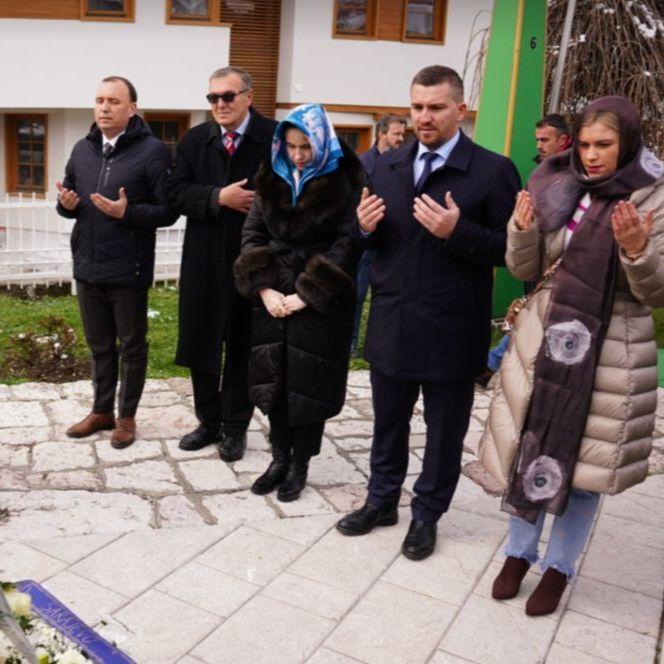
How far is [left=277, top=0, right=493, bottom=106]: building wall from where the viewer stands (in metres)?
16.8

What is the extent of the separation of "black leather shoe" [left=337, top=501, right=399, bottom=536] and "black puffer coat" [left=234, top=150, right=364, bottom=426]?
0.50m

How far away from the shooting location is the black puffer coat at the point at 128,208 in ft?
16.6

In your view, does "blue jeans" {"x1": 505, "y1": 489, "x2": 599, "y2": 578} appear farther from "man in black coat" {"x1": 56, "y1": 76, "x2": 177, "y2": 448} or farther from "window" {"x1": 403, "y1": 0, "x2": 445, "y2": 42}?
"window" {"x1": 403, "y1": 0, "x2": 445, "y2": 42}

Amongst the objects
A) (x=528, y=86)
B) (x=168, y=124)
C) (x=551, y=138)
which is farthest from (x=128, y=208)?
(x=168, y=124)

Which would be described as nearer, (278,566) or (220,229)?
(278,566)

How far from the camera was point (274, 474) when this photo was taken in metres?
4.82

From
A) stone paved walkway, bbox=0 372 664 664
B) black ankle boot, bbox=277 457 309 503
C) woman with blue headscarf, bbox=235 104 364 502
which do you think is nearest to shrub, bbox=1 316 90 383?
stone paved walkway, bbox=0 372 664 664

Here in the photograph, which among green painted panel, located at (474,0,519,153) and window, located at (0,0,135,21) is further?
window, located at (0,0,135,21)

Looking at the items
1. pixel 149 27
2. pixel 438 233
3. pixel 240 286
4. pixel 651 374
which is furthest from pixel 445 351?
pixel 149 27

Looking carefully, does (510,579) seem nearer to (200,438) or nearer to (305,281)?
(305,281)

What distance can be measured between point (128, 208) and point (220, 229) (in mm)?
529

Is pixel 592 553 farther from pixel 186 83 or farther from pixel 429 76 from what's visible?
pixel 186 83

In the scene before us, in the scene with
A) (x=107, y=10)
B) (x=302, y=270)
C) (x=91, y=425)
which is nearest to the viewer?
(x=302, y=270)

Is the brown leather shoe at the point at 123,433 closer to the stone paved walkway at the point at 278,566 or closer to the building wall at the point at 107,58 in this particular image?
the stone paved walkway at the point at 278,566
